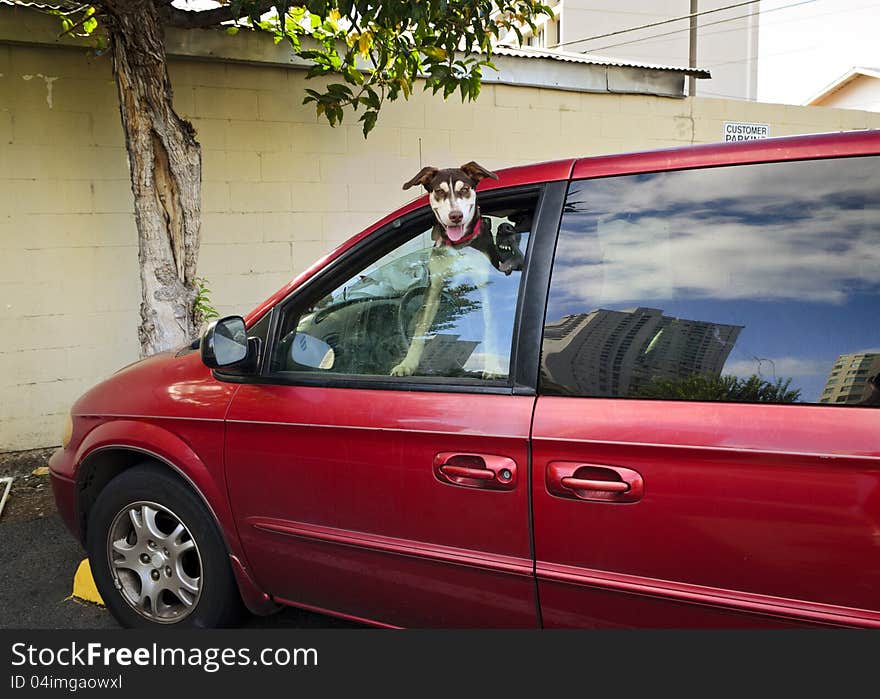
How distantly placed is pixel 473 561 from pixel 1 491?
405cm

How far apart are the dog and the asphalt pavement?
4.81ft

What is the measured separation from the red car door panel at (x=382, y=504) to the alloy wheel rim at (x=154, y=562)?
1.09 feet

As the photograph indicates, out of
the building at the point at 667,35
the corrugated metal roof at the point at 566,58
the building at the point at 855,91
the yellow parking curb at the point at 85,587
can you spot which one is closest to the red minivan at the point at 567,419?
the yellow parking curb at the point at 85,587

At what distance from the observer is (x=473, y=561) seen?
7.52ft

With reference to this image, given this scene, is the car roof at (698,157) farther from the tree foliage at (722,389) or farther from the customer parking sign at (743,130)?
the customer parking sign at (743,130)

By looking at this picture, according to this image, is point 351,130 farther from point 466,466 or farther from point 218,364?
point 466,466

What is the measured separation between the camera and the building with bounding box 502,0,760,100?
25344 mm

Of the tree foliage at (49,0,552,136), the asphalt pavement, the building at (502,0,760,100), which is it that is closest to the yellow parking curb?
the asphalt pavement

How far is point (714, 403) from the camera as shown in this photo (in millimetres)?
1983

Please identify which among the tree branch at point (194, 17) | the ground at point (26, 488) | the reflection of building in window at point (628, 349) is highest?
the tree branch at point (194, 17)

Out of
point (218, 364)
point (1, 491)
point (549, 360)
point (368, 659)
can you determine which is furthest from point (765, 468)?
point (1, 491)

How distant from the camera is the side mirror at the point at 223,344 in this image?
274cm

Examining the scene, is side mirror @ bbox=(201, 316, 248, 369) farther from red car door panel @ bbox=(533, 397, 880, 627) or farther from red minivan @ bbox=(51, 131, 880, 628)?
red car door panel @ bbox=(533, 397, 880, 627)

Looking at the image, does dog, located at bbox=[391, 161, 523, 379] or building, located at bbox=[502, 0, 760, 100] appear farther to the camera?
building, located at bbox=[502, 0, 760, 100]
